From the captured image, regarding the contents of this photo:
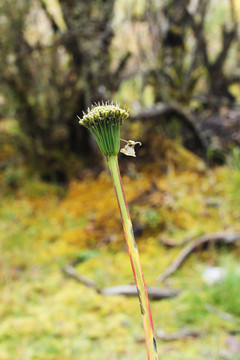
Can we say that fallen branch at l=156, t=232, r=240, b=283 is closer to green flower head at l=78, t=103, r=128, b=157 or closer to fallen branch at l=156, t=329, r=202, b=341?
fallen branch at l=156, t=329, r=202, b=341

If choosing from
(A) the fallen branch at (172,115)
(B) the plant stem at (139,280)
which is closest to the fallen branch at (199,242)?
(A) the fallen branch at (172,115)

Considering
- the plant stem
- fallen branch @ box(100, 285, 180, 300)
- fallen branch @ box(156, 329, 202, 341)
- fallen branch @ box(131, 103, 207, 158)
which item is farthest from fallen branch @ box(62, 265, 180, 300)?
the plant stem

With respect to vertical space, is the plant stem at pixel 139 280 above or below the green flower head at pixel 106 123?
below

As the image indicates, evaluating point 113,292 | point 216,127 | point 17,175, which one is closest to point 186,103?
point 216,127

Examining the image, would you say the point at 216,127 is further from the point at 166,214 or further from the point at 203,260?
the point at 203,260

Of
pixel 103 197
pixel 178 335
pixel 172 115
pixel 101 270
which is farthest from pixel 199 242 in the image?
pixel 172 115

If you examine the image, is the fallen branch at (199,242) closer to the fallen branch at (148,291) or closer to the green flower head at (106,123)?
the fallen branch at (148,291)

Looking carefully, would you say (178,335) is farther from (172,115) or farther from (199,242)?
(172,115)
